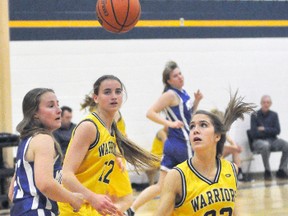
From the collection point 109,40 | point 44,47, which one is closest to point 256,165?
point 109,40

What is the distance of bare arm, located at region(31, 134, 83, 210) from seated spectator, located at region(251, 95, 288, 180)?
23.9ft

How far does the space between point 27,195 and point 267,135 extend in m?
7.44

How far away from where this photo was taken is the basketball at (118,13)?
6223 millimetres

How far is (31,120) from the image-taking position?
4016mm

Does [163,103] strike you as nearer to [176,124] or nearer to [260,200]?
[176,124]

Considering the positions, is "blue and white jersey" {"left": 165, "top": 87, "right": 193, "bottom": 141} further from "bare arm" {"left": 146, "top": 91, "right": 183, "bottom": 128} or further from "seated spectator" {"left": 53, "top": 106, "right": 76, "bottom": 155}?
"seated spectator" {"left": 53, "top": 106, "right": 76, "bottom": 155}

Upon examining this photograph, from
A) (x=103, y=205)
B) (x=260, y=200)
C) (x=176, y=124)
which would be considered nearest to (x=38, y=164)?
(x=103, y=205)

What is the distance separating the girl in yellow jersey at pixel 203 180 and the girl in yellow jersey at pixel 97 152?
44 centimetres

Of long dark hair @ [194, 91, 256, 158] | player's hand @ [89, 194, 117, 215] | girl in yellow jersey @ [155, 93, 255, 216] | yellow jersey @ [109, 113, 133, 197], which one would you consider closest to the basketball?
yellow jersey @ [109, 113, 133, 197]

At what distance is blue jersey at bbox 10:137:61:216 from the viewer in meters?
3.90

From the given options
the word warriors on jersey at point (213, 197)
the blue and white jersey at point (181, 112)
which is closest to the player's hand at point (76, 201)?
the word warriors on jersey at point (213, 197)

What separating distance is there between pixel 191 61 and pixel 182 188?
7077 millimetres

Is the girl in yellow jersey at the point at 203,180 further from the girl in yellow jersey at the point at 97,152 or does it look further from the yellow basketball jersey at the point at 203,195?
the girl in yellow jersey at the point at 97,152

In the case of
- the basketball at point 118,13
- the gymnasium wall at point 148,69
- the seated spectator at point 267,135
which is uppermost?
the basketball at point 118,13
